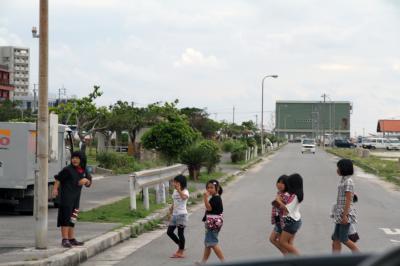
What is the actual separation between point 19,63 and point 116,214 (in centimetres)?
17180

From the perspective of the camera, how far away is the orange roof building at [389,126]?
147500mm

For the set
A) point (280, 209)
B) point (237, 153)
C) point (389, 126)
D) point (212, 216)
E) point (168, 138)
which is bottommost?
point (237, 153)

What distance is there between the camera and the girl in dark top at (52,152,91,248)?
1091 cm

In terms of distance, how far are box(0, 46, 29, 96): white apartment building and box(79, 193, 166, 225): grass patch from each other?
16454 cm

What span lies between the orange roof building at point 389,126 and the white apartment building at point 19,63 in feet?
289

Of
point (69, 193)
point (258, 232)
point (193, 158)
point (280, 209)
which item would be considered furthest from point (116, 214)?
point (193, 158)

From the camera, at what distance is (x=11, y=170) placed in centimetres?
1611

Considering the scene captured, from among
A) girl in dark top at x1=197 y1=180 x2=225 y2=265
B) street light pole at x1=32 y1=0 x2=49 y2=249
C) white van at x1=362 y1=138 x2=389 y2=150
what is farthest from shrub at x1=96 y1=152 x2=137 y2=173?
white van at x1=362 y1=138 x2=389 y2=150

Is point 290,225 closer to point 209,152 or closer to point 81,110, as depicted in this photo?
point 209,152

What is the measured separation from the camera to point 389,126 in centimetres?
14862

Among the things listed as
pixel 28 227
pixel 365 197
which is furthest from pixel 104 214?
pixel 365 197

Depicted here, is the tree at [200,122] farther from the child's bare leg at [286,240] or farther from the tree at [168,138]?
the child's bare leg at [286,240]

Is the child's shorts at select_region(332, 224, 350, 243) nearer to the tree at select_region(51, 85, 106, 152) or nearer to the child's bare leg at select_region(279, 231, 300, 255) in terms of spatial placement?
the child's bare leg at select_region(279, 231, 300, 255)

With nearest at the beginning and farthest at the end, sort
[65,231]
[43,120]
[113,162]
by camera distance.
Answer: [43,120]
[65,231]
[113,162]
